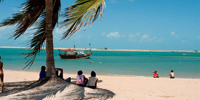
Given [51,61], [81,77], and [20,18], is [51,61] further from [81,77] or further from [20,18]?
[20,18]

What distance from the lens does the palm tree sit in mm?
4789

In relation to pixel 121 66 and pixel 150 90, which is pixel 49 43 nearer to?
pixel 150 90

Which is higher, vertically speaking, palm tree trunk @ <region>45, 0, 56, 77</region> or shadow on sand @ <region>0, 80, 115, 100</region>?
palm tree trunk @ <region>45, 0, 56, 77</region>

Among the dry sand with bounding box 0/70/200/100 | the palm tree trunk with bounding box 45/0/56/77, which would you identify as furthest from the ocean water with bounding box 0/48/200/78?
the dry sand with bounding box 0/70/200/100

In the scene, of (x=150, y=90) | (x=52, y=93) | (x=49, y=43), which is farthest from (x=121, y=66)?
(x=52, y=93)

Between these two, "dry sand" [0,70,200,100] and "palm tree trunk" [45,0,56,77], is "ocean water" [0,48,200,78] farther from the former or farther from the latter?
"dry sand" [0,70,200,100]

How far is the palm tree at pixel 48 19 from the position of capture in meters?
4.79

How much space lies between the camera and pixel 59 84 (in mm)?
5773

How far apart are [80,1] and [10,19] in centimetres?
306

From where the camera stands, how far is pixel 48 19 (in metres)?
5.91

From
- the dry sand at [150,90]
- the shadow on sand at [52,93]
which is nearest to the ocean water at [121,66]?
the shadow on sand at [52,93]

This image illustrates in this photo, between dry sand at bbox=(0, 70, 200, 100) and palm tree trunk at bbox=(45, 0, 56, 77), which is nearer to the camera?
palm tree trunk at bbox=(45, 0, 56, 77)

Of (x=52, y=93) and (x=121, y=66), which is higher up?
(x=52, y=93)

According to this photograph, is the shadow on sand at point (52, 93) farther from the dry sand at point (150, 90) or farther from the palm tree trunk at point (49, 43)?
the palm tree trunk at point (49, 43)
